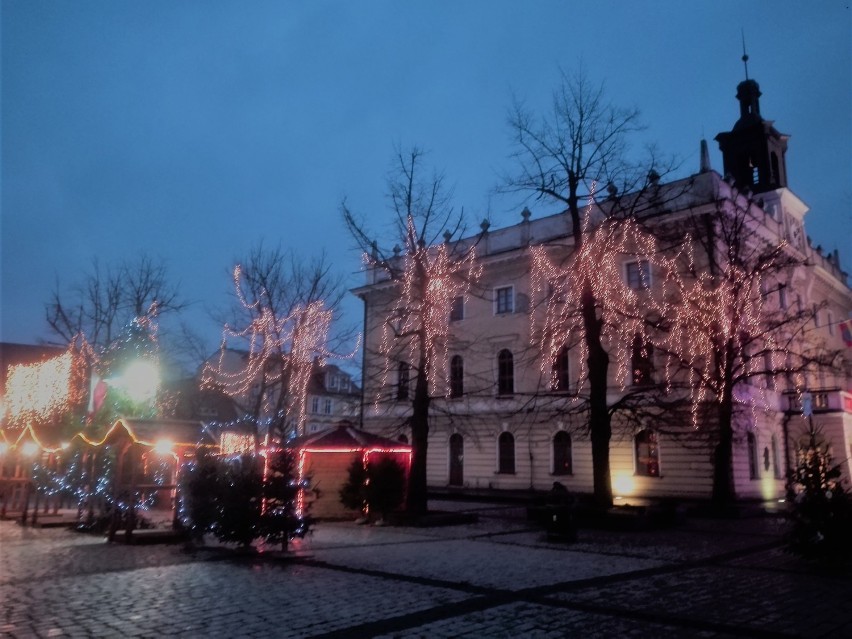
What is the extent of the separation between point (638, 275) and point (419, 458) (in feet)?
57.8

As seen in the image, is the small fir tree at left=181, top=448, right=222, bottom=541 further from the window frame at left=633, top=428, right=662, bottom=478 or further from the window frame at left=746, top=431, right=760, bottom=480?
the window frame at left=746, top=431, right=760, bottom=480

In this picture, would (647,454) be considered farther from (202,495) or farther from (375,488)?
(202,495)

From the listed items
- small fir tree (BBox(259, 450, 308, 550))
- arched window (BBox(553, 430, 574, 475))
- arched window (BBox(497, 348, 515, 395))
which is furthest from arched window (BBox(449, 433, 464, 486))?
small fir tree (BBox(259, 450, 308, 550))

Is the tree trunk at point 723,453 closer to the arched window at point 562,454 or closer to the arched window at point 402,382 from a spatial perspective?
the arched window at point 562,454

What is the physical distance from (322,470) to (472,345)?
748 inches

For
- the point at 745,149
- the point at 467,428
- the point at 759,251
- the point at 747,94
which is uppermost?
the point at 747,94

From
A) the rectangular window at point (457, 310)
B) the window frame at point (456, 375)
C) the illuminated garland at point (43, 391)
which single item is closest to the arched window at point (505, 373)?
the window frame at point (456, 375)

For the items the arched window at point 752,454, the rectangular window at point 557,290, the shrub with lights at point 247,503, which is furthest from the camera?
the arched window at point 752,454

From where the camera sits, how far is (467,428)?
1554 inches

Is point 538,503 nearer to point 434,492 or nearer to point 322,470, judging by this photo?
point 322,470

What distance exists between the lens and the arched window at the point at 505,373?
38594 mm

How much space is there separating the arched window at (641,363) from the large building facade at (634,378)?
0.41ft

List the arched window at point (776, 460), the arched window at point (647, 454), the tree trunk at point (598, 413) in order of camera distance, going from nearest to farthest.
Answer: the tree trunk at point (598, 413) < the arched window at point (647, 454) < the arched window at point (776, 460)

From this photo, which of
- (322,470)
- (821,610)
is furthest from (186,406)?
(821,610)
